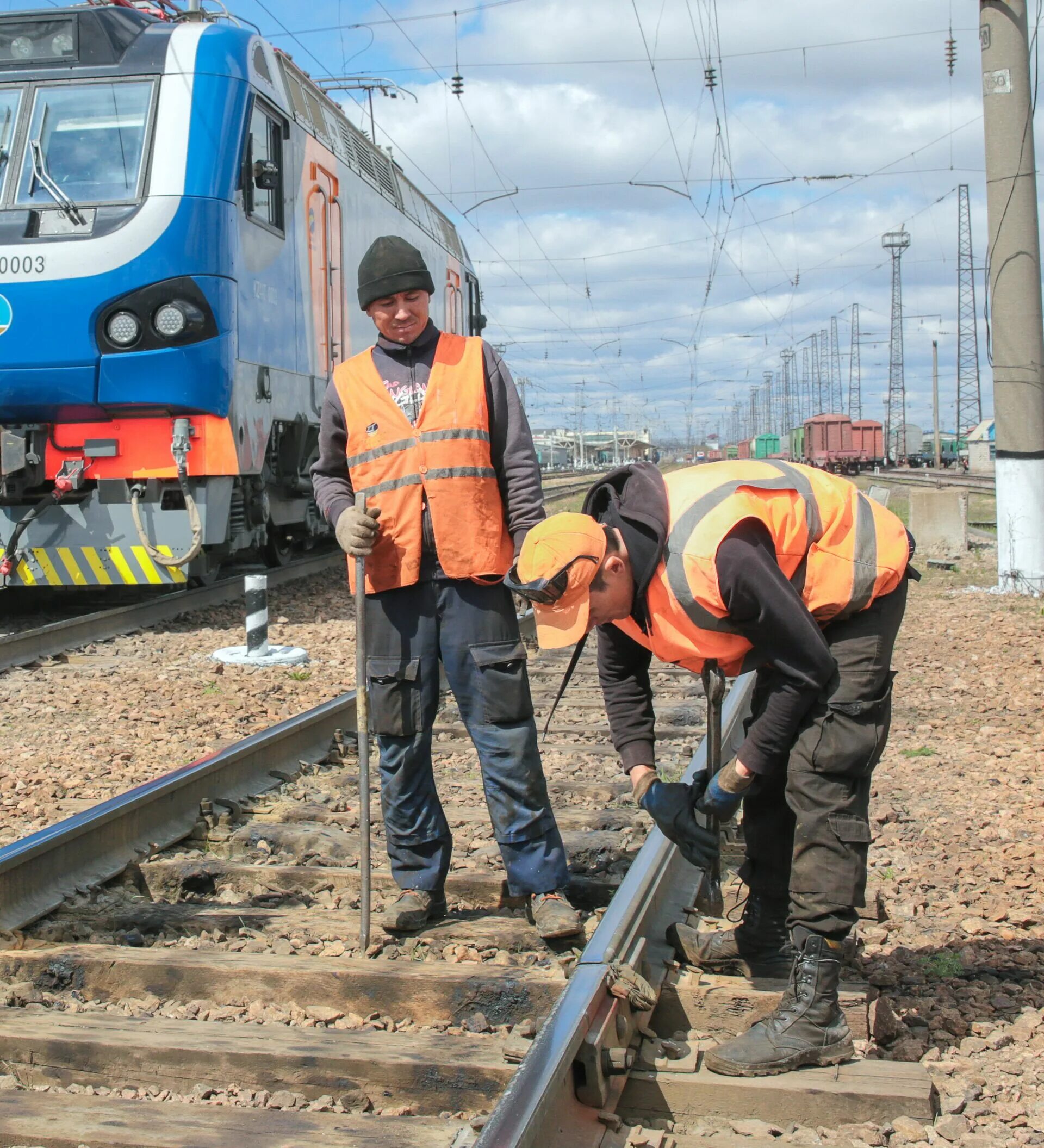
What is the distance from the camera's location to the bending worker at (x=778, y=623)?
2.61 m

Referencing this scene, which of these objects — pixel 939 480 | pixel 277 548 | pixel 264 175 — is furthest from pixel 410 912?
pixel 939 480

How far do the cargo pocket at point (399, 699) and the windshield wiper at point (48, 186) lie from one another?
5611 millimetres

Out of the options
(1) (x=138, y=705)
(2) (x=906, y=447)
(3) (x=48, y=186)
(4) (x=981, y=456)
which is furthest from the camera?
(2) (x=906, y=447)

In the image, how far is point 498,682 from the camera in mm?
3562

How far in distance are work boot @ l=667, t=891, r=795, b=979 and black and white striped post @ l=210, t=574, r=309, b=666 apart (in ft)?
16.2

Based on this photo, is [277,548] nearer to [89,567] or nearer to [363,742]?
[89,567]

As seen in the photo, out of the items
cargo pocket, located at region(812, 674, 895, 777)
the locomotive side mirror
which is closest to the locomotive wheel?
the locomotive side mirror

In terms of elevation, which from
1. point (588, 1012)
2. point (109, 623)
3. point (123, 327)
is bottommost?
point (588, 1012)

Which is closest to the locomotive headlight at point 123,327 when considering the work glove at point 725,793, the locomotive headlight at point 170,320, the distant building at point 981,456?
the locomotive headlight at point 170,320

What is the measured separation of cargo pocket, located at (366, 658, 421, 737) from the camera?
11.8 feet

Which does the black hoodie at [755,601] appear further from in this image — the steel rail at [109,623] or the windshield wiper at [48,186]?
the windshield wiper at [48,186]

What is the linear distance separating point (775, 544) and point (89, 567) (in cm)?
699

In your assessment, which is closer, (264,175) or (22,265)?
(22,265)

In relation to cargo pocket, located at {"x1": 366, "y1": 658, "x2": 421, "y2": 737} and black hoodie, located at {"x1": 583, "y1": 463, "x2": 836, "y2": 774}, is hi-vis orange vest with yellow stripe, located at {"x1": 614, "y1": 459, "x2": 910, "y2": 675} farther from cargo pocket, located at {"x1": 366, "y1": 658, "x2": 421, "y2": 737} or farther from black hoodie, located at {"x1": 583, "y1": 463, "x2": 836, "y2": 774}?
cargo pocket, located at {"x1": 366, "y1": 658, "x2": 421, "y2": 737}
